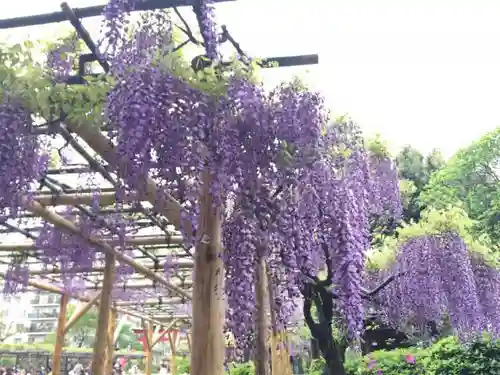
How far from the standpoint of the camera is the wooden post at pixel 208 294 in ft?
8.19

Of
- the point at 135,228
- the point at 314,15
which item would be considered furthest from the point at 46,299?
the point at 314,15

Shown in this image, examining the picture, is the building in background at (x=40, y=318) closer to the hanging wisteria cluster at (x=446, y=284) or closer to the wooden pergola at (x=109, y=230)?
→ the wooden pergola at (x=109, y=230)

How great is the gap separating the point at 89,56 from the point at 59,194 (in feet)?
7.64

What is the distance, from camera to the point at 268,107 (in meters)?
2.88

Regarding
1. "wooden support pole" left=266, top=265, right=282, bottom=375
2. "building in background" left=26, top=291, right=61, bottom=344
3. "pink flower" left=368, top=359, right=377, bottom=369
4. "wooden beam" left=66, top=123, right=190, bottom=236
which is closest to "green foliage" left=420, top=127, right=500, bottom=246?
"pink flower" left=368, top=359, right=377, bottom=369

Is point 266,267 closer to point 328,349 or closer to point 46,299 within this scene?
point 328,349

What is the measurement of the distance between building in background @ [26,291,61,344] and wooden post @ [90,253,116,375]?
5097 cm

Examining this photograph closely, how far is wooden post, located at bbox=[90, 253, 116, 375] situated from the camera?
Result: 239 inches

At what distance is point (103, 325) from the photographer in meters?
6.27

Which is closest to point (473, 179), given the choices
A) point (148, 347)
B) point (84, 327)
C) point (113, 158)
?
point (113, 158)

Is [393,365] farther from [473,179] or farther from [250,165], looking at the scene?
[250,165]

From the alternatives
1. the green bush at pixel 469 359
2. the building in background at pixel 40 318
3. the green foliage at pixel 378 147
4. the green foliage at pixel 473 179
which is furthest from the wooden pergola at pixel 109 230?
the building in background at pixel 40 318

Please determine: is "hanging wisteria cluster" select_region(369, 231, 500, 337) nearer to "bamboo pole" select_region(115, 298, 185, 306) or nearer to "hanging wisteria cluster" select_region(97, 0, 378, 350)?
"hanging wisteria cluster" select_region(97, 0, 378, 350)

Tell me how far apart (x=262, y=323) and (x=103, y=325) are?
10.6 feet
